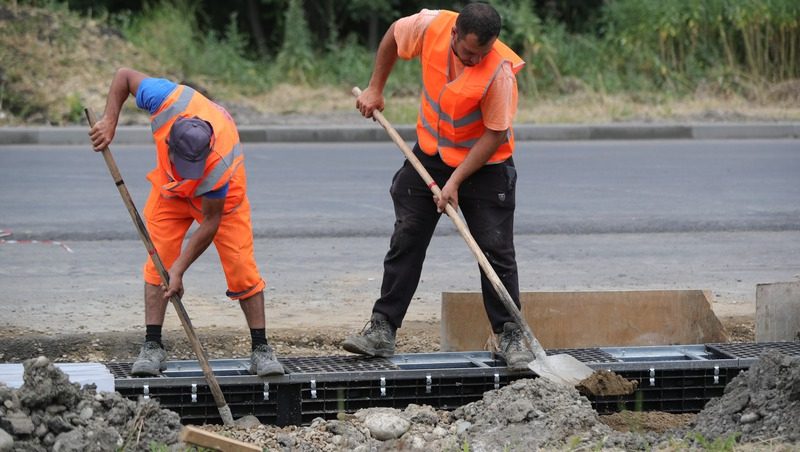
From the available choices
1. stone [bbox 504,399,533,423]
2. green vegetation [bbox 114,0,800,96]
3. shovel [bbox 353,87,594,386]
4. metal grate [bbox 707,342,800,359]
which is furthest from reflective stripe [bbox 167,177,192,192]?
green vegetation [bbox 114,0,800,96]

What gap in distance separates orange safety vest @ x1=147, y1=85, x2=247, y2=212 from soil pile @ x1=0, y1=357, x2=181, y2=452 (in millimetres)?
864

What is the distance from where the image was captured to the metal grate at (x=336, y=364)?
5227mm

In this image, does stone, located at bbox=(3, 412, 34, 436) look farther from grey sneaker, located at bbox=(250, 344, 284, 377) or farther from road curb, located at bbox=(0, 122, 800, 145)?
road curb, located at bbox=(0, 122, 800, 145)

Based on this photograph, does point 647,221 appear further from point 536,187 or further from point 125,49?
point 125,49

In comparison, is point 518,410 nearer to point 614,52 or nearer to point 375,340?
point 375,340

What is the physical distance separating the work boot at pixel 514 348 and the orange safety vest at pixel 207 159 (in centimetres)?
130

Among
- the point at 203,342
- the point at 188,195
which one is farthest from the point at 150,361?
the point at 203,342

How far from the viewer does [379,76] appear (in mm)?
5699

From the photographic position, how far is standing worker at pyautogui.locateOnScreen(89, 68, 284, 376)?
15.7 feet

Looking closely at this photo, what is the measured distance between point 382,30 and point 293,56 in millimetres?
4239

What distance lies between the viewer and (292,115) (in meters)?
16.9

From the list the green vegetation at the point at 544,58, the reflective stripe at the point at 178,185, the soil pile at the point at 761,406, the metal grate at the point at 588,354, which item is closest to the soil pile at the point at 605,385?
the metal grate at the point at 588,354

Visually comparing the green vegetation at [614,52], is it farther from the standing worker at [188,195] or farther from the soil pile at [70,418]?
the soil pile at [70,418]

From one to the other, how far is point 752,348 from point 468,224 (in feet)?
4.60
